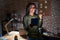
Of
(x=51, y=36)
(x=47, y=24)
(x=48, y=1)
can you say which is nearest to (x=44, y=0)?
(x=48, y=1)

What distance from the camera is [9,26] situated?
54.5 inches

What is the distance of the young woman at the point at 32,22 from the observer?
1382mm

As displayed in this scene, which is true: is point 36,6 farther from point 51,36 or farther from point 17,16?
point 51,36

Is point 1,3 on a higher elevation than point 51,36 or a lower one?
higher

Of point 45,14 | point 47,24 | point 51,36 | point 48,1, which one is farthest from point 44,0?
point 51,36

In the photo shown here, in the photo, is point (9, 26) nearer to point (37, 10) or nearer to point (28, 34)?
point (28, 34)

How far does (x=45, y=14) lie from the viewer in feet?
4.53

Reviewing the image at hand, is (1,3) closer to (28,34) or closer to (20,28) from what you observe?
(20,28)

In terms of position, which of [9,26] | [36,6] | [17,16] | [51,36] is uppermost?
[36,6]

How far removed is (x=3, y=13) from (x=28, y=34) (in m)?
0.35

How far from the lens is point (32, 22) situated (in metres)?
1.41

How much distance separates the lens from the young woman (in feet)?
4.53

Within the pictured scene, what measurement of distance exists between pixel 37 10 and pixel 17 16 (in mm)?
226

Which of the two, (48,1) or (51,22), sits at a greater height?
(48,1)
